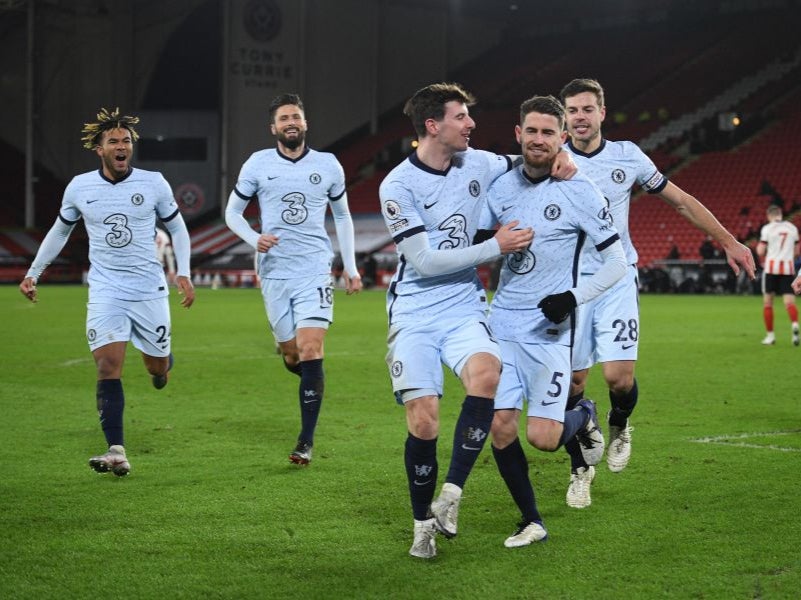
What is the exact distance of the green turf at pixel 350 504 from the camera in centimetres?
467

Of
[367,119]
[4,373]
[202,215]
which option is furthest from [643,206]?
[4,373]

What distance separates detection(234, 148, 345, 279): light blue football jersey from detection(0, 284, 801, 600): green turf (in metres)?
1.27

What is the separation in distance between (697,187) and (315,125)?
15.9 m

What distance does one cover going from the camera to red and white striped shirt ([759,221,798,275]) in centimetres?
1623

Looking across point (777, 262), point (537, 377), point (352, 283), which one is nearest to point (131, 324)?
point (352, 283)

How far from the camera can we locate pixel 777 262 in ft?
53.9

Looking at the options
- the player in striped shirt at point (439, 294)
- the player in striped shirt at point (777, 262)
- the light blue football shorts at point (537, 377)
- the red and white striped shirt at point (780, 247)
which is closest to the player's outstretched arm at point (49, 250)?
the player in striped shirt at point (439, 294)

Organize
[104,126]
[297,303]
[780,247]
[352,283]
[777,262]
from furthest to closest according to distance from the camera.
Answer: [777,262] → [780,247] → [352,283] → [297,303] → [104,126]

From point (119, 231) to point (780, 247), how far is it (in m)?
11.3

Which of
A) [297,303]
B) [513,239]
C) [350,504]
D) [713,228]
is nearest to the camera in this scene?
[513,239]

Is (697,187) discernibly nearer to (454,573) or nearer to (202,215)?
(202,215)

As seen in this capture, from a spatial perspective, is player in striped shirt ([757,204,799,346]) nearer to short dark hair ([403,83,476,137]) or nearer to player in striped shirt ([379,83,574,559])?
player in striped shirt ([379,83,574,559])

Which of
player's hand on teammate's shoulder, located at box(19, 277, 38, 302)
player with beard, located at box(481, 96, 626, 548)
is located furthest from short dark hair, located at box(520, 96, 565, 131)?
player's hand on teammate's shoulder, located at box(19, 277, 38, 302)

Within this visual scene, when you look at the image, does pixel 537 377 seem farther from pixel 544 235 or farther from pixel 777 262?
pixel 777 262
